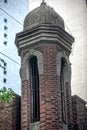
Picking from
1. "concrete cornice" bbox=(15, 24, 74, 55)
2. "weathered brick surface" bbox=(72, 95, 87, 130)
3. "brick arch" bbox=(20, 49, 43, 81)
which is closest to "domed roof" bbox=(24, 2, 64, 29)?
"concrete cornice" bbox=(15, 24, 74, 55)

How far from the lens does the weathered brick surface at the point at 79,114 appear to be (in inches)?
930

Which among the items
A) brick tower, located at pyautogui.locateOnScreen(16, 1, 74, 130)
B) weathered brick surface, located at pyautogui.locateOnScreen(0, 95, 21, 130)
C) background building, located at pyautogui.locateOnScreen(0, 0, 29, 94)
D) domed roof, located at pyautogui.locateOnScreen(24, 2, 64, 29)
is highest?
background building, located at pyautogui.locateOnScreen(0, 0, 29, 94)

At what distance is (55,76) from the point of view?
22656mm

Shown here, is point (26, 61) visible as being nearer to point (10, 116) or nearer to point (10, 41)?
point (10, 116)

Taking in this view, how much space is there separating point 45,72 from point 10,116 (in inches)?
89.8

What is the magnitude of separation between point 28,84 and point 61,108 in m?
1.75

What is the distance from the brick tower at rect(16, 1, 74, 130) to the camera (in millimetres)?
22125

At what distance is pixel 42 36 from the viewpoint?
76.1ft

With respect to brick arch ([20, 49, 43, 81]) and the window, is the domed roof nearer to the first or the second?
brick arch ([20, 49, 43, 81])

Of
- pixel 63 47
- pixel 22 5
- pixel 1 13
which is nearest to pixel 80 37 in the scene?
pixel 63 47

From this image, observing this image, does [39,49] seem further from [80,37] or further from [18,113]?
[80,37]

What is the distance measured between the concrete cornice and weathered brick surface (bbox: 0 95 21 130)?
255 cm

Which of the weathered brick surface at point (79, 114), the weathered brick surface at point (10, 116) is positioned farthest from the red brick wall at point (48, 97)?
the weathered brick surface at point (79, 114)

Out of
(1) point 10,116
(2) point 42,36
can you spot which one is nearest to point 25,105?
(1) point 10,116
